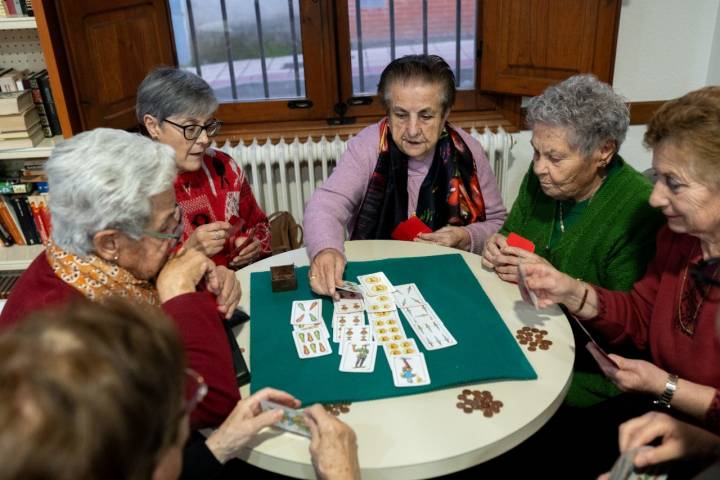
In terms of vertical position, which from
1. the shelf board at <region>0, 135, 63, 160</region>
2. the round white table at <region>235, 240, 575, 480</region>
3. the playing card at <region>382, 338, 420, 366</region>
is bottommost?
the round white table at <region>235, 240, 575, 480</region>

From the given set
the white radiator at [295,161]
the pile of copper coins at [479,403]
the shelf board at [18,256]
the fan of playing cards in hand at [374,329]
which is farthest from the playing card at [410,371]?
the shelf board at [18,256]

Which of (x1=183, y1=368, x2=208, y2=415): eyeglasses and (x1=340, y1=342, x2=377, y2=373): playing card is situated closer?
(x1=183, y1=368, x2=208, y2=415): eyeglasses

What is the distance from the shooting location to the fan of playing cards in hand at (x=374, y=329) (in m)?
1.61

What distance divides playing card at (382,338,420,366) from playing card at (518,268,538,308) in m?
0.41

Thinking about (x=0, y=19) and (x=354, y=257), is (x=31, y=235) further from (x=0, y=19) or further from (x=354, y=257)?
(x=354, y=257)

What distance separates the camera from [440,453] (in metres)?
1.34

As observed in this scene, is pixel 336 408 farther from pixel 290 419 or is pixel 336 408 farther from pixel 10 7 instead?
pixel 10 7

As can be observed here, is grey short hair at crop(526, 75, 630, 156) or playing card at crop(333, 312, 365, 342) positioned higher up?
grey short hair at crop(526, 75, 630, 156)

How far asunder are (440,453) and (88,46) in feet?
8.67

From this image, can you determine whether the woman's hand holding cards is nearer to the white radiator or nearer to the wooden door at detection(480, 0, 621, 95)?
the white radiator

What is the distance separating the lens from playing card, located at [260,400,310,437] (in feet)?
4.59

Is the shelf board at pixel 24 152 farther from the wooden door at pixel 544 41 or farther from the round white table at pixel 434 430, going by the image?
the wooden door at pixel 544 41

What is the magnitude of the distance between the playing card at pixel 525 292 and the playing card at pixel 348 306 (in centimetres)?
51

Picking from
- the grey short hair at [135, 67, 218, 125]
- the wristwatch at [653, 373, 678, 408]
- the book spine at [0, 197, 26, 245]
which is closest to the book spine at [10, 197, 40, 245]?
the book spine at [0, 197, 26, 245]
